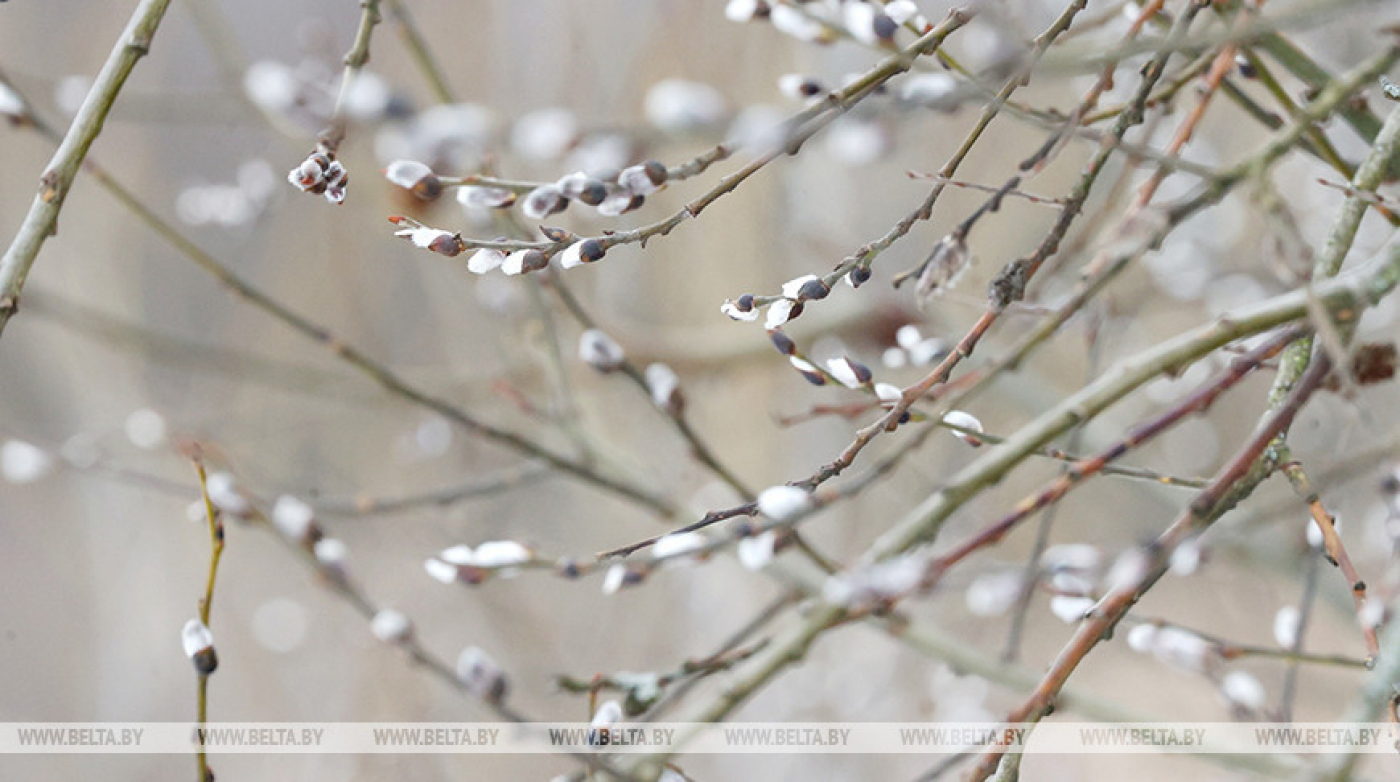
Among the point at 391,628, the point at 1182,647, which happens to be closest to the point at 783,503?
the point at 391,628

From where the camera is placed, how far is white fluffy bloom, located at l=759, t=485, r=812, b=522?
0.41 meters

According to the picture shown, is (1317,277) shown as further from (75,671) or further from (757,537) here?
(75,671)

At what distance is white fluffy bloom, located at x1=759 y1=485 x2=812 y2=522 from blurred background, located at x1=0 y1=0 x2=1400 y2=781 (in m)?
1.02

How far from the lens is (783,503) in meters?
0.43

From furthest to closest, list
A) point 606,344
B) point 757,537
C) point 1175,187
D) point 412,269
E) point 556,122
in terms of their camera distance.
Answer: point 412,269
point 1175,187
point 606,344
point 556,122
point 757,537

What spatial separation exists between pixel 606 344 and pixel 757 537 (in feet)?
1.35

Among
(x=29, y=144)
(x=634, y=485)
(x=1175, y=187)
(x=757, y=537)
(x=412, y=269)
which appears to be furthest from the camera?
(x=412, y=269)

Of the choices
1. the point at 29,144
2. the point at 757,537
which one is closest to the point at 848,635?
the point at 757,537

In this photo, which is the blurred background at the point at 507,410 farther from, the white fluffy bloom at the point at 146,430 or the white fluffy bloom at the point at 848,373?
the white fluffy bloom at the point at 848,373

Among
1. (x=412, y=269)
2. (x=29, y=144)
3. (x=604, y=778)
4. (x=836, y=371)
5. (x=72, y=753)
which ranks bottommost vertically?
(x=604, y=778)

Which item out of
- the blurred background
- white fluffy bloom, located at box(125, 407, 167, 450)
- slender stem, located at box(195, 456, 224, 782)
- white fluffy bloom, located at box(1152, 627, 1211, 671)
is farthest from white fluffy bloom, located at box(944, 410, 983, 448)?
white fluffy bloom, located at box(125, 407, 167, 450)

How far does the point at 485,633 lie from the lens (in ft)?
7.63

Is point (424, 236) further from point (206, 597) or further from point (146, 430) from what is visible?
point (146, 430)

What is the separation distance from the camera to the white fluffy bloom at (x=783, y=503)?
0.41 meters
